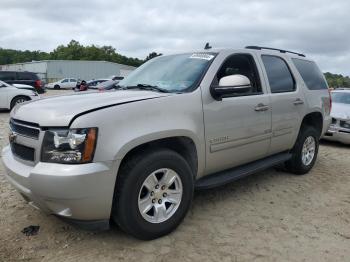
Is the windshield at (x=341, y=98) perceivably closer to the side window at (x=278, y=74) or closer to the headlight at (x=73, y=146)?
the side window at (x=278, y=74)

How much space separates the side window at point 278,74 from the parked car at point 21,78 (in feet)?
57.0

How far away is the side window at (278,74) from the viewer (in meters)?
4.89

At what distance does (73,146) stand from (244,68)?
2.54 meters

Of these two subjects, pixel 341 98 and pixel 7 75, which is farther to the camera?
pixel 7 75

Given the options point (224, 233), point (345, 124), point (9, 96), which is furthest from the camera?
point (9, 96)

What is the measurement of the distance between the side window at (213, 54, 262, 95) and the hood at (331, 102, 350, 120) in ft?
16.4

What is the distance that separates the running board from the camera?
3.94m

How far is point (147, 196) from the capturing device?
3383 mm

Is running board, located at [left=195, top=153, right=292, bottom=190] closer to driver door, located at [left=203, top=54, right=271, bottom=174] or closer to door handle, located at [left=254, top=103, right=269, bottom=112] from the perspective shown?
driver door, located at [left=203, top=54, right=271, bottom=174]

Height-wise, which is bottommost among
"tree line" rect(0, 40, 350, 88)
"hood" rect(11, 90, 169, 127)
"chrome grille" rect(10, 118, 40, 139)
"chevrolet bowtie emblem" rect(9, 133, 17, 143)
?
"chevrolet bowtie emblem" rect(9, 133, 17, 143)

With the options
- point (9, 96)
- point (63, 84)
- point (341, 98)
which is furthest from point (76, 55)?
point (341, 98)

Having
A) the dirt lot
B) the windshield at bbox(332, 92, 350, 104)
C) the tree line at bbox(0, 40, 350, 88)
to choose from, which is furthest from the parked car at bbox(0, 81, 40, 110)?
the tree line at bbox(0, 40, 350, 88)

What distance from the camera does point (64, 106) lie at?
126 inches

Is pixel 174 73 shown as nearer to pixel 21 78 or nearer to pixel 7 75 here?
pixel 7 75
